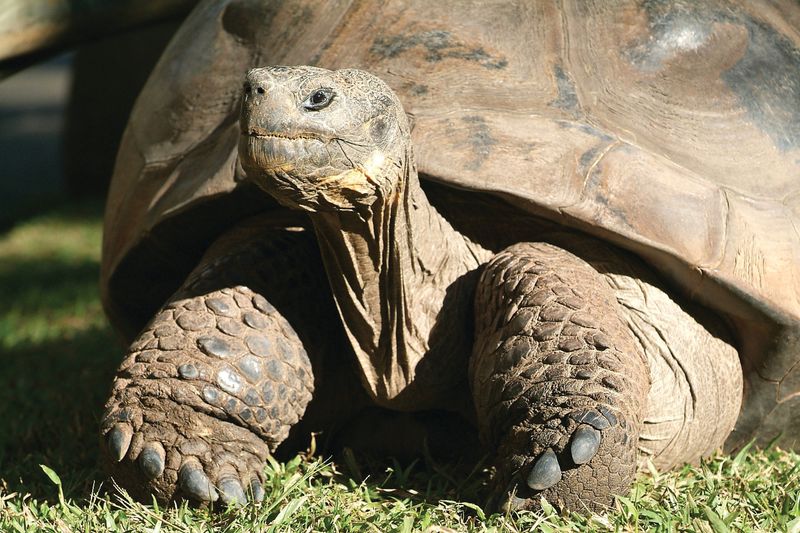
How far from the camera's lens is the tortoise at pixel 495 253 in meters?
2.72

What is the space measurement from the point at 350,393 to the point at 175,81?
1.39m

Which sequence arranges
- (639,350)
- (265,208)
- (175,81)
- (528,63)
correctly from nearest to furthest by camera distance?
1. (639,350)
2. (528,63)
3. (265,208)
4. (175,81)

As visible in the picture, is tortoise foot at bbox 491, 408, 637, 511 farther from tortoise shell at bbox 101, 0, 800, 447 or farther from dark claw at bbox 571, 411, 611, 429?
tortoise shell at bbox 101, 0, 800, 447

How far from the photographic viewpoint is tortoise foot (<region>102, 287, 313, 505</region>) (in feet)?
9.54

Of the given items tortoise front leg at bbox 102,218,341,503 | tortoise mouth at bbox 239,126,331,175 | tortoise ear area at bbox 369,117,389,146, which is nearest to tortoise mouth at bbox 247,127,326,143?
tortoise mouth at bbox 239,126,331,175

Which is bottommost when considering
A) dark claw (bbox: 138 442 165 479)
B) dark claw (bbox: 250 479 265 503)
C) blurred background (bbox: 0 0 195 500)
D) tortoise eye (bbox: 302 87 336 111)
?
blurred background (bbox: 0 0 195 500)

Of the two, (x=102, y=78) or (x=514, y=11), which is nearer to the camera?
(x=514, y=11)

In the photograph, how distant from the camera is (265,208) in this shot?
356 cm

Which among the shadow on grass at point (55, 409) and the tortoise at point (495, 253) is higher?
the tortoise at point (495, 253)

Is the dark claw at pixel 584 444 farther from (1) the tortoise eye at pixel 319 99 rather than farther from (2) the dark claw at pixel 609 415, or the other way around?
(1) the tortoise eye at pixel 319 99

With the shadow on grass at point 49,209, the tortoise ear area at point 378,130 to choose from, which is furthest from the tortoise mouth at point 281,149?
the shadow on grass at point 49,209

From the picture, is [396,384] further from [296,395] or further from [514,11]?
[514,11]

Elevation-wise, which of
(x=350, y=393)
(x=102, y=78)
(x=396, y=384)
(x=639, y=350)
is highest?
(x=639, y=350)

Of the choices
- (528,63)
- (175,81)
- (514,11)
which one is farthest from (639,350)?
(175,81)
